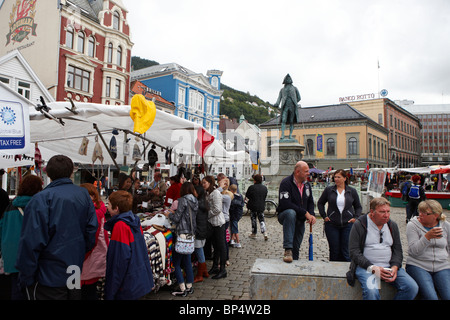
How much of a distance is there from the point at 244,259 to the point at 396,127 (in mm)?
69188

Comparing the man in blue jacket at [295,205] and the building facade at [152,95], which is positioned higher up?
the building facade at [152,95]

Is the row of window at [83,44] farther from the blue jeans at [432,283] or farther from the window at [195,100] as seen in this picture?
the blue jeans at [432,283]

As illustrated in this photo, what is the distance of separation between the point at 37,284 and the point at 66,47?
81.1 ft

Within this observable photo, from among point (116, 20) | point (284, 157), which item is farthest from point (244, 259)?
point (116, 20)

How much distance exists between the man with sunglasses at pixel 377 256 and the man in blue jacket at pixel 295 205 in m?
0.92

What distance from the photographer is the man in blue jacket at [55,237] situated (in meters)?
2.57

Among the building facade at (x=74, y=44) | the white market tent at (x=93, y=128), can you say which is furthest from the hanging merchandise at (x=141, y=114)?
the building facade at (x=74, y=44)

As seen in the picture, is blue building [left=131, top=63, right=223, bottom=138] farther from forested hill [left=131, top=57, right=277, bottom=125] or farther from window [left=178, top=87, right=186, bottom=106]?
forested hill [left=131, top=57, right=277, bottom=125]

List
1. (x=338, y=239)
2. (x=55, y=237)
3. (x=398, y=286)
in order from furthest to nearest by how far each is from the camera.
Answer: (x=338, y=239) → (x=398, y=286) → (x=55, y=237)

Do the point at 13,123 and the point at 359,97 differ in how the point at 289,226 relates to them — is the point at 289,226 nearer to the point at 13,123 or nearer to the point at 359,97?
the point at 13,123

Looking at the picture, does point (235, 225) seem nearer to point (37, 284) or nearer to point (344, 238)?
point (344, 238)

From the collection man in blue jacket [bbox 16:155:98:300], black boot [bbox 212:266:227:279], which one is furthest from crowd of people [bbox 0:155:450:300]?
black boot [bbox 212:266:227:279]

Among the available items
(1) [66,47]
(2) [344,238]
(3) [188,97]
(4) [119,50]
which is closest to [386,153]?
(3) [188,97]

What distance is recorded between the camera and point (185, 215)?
473 centimetres
